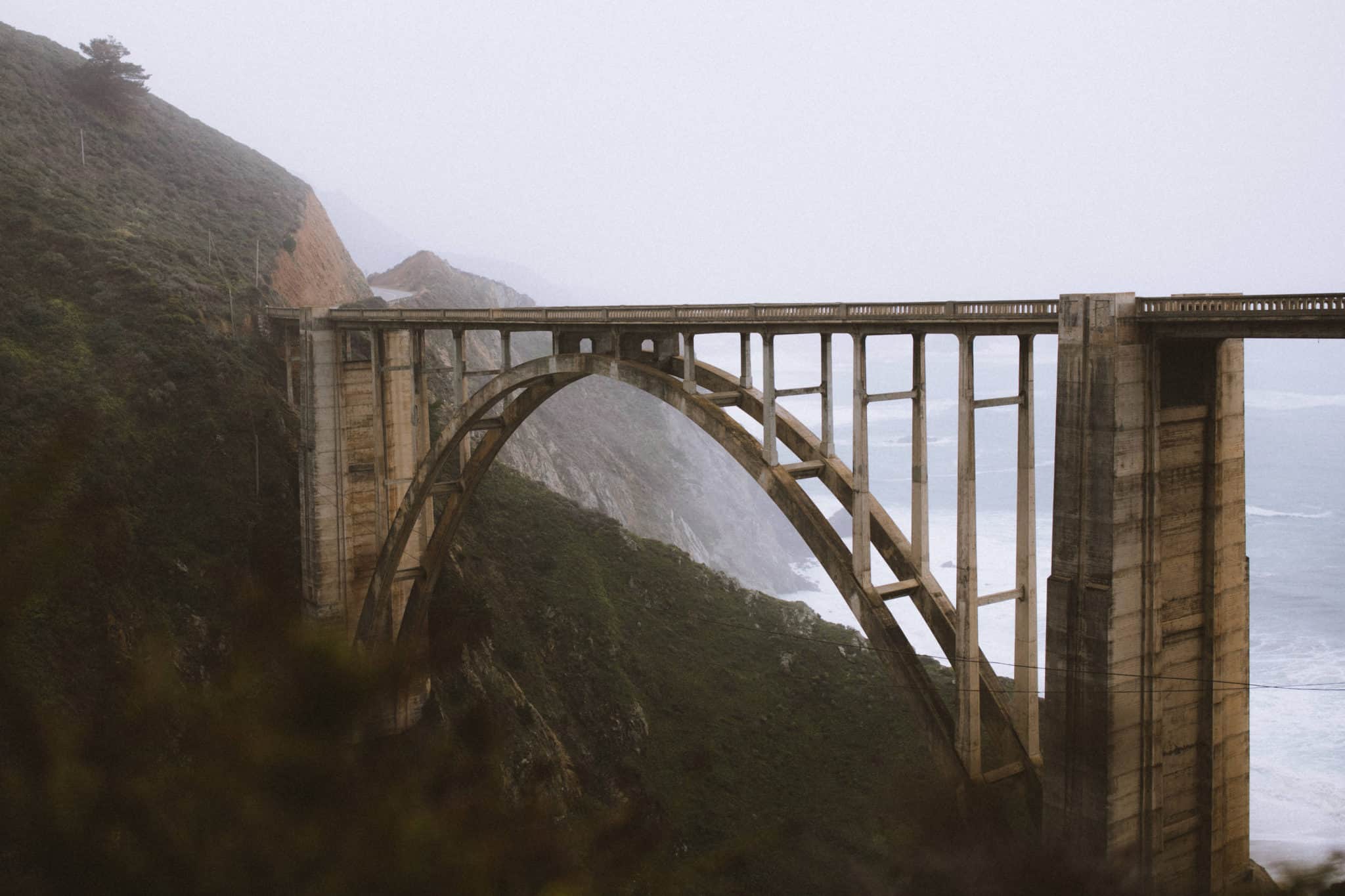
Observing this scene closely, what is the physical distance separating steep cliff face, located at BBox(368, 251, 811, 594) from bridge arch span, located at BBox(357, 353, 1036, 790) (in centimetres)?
3331

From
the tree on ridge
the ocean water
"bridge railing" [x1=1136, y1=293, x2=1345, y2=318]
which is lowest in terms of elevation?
the ocean water

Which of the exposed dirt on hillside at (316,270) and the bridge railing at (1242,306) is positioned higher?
the exposed dirt on hillside at (316,270)

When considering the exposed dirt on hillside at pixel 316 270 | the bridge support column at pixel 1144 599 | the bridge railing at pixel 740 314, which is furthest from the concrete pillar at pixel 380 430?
the bridge support column at pixel 1144 599

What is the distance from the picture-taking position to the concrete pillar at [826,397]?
1656cm

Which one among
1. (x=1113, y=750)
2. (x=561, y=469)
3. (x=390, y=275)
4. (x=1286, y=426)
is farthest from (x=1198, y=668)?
(x=1286, y=426)

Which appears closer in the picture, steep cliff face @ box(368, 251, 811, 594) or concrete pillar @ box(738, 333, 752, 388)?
concrete pillar @ box(738, 333, 752, 388)

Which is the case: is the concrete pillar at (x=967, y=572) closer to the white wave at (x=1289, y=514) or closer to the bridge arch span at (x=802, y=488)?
the bridge arch span at (x=802, y=488)

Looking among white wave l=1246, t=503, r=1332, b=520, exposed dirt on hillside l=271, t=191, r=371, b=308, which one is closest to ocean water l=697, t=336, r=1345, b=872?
white wave l=1246, t=503, r=1332, b=520

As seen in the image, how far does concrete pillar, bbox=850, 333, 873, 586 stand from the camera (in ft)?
52.4

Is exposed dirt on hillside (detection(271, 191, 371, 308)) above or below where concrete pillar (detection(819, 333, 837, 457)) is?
above

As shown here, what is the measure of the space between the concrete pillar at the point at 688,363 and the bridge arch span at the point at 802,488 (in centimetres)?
11

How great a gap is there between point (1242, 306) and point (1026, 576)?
169 inches

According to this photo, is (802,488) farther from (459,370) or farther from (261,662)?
(261,662)

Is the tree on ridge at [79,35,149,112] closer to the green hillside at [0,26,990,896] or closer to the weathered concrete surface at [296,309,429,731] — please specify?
→ the green hillside at [0,26,990,896]
